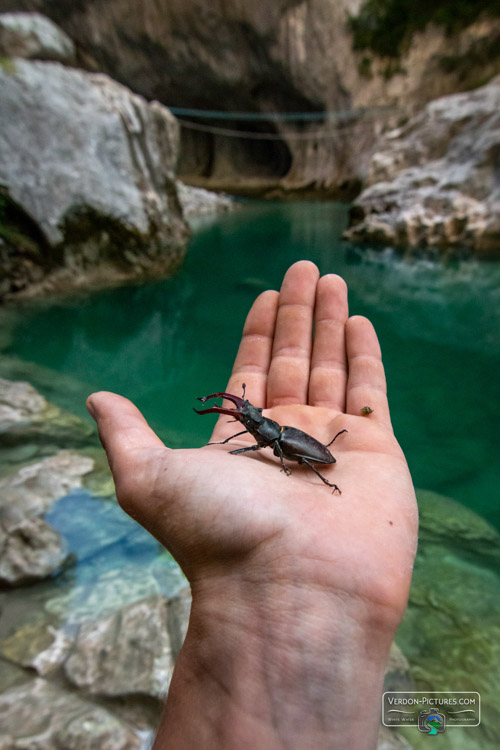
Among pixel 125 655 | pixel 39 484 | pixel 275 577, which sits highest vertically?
pixel 275 577

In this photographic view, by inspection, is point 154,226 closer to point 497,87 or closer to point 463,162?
point 463,162

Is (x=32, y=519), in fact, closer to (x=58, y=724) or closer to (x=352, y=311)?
(x=58, y=724)

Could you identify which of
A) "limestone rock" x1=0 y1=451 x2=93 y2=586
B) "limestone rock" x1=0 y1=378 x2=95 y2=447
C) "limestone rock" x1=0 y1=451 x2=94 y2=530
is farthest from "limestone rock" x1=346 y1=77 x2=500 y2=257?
"limestone rock" x1=0 y1=451 x2=93 y2=586

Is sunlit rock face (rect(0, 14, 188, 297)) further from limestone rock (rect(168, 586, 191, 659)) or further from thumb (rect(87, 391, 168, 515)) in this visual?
limestone rock (rect(168, 586, 191, 659))

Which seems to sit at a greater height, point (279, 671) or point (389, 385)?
point (389, 385)

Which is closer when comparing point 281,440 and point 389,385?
point 281,440

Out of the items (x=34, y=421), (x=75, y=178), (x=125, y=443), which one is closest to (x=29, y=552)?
(x=125, y=443)

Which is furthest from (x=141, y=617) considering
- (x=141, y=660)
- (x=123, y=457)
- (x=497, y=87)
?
(x=497, y=87)

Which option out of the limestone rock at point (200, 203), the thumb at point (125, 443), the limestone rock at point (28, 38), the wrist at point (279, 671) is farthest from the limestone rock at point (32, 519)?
the limestone rock at point (200, 203)
